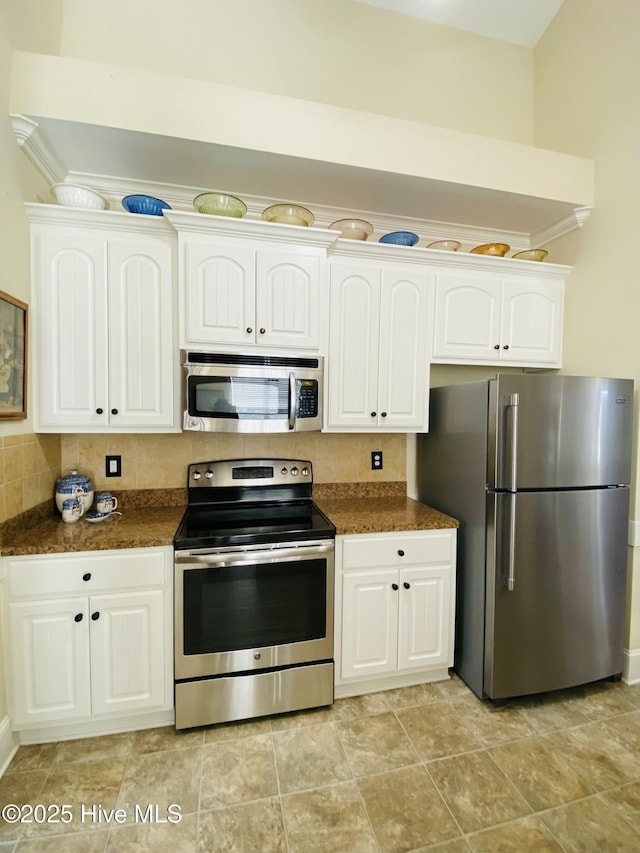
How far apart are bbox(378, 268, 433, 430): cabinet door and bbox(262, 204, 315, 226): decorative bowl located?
54cm

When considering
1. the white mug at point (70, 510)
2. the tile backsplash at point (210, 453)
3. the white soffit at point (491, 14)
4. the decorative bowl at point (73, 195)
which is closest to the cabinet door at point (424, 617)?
the tile backsplash at point (210, 453)

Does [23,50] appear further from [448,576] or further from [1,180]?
[448,576]

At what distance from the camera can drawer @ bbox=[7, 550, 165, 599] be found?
1536mm

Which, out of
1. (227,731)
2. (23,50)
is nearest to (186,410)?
(227,731)

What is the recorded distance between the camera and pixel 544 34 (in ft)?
8.13

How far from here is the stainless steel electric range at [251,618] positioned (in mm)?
1669

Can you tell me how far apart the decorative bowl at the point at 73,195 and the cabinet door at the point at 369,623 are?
2.18 metres

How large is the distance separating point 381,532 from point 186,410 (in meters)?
1.15

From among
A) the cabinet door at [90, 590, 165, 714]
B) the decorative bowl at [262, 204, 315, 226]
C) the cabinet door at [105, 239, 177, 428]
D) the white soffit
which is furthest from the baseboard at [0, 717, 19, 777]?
the white soffit

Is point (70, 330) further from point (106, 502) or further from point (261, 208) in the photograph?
point (261, 208)

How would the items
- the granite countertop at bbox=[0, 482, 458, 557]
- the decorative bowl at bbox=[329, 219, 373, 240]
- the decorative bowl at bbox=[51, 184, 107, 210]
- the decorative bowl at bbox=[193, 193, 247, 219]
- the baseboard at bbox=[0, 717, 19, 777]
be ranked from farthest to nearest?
the decorative bowl at bbox=[329, 219, 373, 240] < the decorative bowl at bbox=[193, 193, 247, 219] < the decorative bowl at bbox=[51, 184, 107, 210] < the granite countertop at bbox=[0, 482, 458, 557] < the baseboard at bbox=[0, 717, 19, 777]

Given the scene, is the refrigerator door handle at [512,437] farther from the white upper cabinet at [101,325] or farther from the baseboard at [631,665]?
the white upper cabinet at [101,325]

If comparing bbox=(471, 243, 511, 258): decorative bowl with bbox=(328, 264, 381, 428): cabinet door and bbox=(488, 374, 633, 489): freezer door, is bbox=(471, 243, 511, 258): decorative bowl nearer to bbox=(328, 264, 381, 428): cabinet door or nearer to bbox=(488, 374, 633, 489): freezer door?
bbox=(328, 264, 381, 428): cabinet door

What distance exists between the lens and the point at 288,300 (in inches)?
76.4
